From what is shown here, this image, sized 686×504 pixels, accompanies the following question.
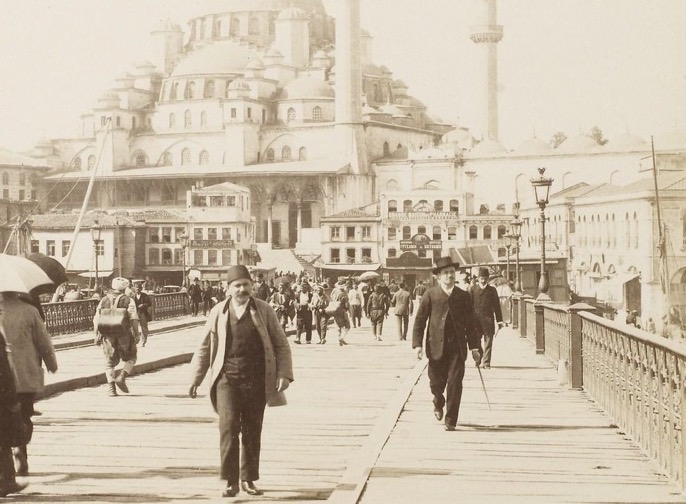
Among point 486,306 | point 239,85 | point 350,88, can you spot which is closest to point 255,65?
point 239,85

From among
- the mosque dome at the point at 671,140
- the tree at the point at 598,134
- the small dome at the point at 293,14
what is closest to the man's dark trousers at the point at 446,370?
the mosque dome at the point at 671,140

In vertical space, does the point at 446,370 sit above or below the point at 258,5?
below

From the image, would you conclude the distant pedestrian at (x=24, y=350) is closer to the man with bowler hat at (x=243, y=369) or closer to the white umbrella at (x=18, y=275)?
the white umbrella at (x=18, y=275)

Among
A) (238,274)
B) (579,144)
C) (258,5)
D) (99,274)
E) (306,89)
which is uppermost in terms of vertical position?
(258,5)

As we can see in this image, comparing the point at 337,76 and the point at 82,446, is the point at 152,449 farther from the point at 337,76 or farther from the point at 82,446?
the point at 337,76

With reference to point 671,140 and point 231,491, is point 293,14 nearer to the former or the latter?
point 671,140

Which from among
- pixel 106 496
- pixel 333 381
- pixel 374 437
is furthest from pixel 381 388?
pixel 106 496
